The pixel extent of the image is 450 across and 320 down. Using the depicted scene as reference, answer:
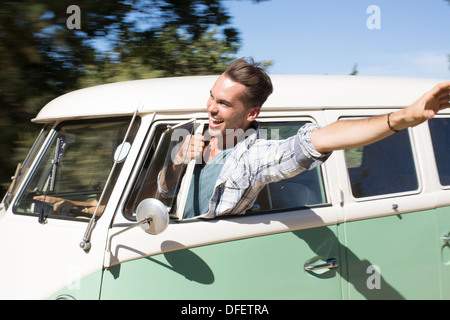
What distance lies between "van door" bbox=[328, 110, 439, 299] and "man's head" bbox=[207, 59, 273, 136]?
1.82 feet

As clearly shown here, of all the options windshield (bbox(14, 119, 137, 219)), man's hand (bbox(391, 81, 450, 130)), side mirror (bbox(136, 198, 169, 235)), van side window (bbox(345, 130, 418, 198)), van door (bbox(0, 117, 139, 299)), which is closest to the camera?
man's hand (bbox(391, 81, 450, 130))

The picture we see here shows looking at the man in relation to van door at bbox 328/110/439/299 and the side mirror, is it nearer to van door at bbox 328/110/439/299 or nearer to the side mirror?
the side mirror

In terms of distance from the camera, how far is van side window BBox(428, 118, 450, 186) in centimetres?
344

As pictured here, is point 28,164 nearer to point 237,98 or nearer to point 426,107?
point 237,98

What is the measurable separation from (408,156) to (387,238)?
2.14 feet

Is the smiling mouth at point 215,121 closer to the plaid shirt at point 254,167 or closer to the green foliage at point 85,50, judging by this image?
the plaid shirt at point 254,167

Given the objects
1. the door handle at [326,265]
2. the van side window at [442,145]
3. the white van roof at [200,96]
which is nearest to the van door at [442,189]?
the van side window at [442,145]

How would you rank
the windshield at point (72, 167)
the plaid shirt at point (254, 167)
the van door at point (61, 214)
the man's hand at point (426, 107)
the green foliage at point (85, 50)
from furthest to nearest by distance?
the green foliage at point (85, 50) → the windshield at point (72, 167) → the van door at point (61, 214) → the plaid shirt at point (254, 167) → the man's hand at point (426, 107)

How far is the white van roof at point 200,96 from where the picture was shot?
283 centimetres

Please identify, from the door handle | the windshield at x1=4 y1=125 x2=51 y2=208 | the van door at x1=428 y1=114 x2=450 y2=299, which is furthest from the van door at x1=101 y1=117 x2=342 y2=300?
the windshield at x1=4 y1=125 x2=51 y2=208

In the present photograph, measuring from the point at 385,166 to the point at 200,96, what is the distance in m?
1.40

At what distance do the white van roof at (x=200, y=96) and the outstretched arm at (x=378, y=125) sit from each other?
0.75 meters
